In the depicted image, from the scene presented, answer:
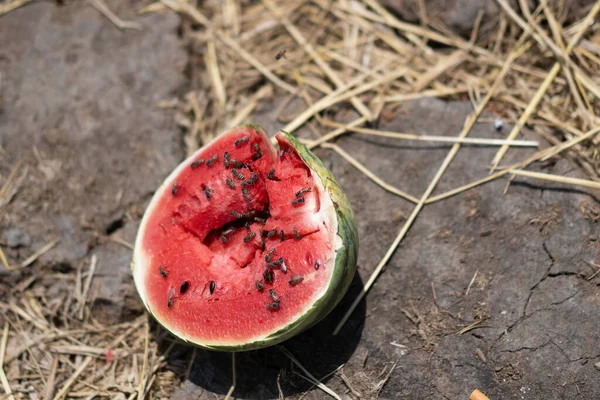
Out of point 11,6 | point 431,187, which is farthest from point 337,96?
point 11,6

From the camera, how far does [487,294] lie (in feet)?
11.3

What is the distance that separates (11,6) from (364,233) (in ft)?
12.9

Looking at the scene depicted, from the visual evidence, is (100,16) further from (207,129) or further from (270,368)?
(270,368)

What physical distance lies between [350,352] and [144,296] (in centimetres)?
128

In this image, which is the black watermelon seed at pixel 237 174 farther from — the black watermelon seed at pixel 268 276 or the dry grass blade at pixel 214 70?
the dry grass blade at pixel 214 70

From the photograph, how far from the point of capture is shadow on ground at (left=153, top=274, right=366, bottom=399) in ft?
11.2

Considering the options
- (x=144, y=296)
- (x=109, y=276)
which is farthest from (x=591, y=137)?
(x=109, y=276)

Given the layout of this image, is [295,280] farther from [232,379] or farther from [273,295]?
[232,379]

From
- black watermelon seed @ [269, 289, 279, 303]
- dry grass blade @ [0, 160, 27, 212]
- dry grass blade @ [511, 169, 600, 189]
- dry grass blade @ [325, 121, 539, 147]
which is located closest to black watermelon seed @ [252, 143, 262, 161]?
black watermelon seed @ [269, 289, 279, 303]

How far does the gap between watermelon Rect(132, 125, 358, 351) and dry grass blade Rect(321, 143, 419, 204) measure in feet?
2.40

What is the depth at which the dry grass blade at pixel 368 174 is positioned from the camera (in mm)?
3898

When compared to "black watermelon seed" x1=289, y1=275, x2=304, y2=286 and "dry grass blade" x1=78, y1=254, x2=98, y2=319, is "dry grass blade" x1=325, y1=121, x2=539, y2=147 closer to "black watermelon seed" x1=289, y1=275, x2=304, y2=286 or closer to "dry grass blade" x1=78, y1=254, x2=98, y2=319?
"black watermelon seed" x1=289, y1=275, x2=304, y2=286

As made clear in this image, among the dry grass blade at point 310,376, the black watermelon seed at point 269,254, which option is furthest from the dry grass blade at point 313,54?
the dry grass blade at point 310,376

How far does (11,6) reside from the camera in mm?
5195
